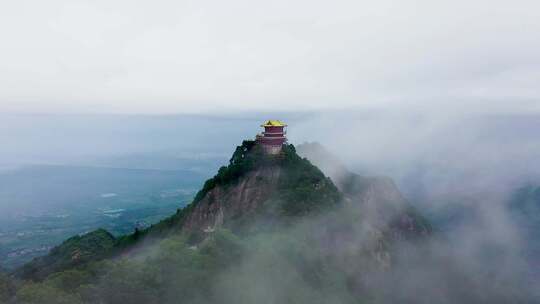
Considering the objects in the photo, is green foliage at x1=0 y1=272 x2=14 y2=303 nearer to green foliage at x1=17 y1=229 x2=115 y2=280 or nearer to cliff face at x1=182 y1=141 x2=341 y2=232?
cliff face at x1=182 y1=141 x2=341 y2=232

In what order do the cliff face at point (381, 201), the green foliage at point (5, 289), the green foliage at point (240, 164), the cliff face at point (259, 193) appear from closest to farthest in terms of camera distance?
the green foliage at point (5, 289), the cliff face at point (259, 193), the green foliage at point (240, 164), the cliff face at point (381, 201)

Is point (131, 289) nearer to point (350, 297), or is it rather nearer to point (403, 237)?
point (350, 297)

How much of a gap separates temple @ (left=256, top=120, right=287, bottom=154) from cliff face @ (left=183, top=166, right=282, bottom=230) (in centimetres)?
338

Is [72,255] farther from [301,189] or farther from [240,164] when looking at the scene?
[301,189]

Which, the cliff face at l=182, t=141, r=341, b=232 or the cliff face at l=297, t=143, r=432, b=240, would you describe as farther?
the cliff face at l=297, t=143, r=432, b=240

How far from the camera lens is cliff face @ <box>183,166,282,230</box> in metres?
64.9

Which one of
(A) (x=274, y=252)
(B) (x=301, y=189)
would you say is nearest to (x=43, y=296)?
(A) (x=274, y=252)

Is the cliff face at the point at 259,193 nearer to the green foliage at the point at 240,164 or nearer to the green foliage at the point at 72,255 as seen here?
the green foliage at the point at 240,164

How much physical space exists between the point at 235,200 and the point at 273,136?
11956mm

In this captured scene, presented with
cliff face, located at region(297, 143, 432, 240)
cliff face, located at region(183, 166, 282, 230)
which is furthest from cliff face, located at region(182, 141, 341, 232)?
cliff face, located at region(297, 143, 432, 240)

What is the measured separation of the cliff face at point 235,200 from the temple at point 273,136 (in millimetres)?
3383

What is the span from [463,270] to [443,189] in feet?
327

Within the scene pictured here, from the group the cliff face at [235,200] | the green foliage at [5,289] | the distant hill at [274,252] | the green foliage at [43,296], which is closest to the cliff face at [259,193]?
the cliff face at [235,200]

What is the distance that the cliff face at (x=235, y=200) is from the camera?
6490 cm
